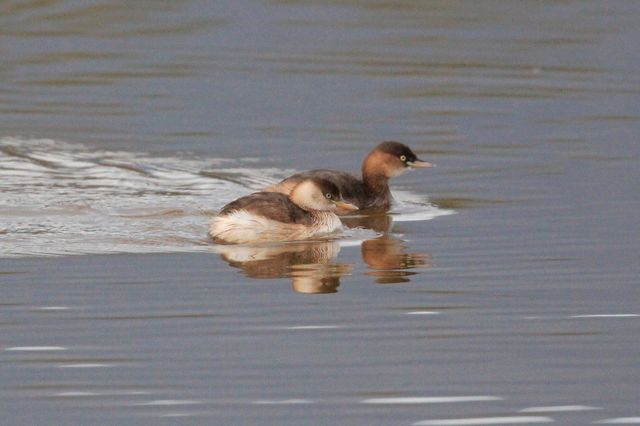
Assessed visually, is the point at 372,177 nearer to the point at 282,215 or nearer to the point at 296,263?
the point at 282,215

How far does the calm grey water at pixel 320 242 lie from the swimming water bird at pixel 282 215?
7.8 inches

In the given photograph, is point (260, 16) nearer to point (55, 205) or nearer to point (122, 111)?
point (122, 111)

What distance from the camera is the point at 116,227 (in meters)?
13.2

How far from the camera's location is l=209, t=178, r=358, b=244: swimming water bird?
1259 cm

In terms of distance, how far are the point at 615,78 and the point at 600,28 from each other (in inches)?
140

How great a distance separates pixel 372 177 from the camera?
15367 millimetres

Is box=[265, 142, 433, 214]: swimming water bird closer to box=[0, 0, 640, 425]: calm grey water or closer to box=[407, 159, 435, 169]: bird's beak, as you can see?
box=[407, 159, 435, 169]: bird's beak

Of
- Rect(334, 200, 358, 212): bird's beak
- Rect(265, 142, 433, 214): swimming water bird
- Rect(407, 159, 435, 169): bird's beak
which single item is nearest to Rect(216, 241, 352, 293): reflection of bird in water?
Rect(334, 200, 358, 212): bird's beak

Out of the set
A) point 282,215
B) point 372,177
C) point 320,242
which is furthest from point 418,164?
point 282,215

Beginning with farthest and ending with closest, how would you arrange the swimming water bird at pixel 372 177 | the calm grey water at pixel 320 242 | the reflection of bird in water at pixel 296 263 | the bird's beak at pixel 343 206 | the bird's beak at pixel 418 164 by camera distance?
the bird's beak at pixel 418 164 < the swimming water bird at pixel 372 177 < the bird's beak at pixel 343 206 < the reflection of bird in water at pixel 296 263 < the calm grey water at pixel 320 242

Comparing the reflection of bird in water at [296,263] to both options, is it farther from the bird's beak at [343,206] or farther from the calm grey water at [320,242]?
the bird's beak at [343,206]

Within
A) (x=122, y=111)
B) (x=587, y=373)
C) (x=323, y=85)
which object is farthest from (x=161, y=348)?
(x=323, y=85)

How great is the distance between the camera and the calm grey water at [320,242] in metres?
8.27

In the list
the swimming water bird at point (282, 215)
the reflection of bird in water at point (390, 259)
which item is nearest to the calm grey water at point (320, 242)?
the reflection of bird in water at point (390, 259)
